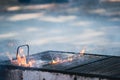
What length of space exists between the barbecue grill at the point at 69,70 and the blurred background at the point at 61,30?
5.98 metres

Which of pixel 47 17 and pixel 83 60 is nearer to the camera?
pixel 83 60

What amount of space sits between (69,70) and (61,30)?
14671mm

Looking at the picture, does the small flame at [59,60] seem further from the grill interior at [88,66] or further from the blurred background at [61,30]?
the blurred background at [61,30]

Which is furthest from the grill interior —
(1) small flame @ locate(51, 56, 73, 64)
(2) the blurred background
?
(2) the blurred background

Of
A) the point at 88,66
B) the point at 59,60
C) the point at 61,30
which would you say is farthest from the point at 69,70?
the point at 61,30

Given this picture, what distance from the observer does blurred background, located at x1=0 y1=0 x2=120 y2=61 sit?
1666cm

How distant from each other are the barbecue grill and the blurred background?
598 cm

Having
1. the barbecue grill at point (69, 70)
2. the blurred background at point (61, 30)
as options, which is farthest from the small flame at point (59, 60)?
the blurred background at point (61, 30)

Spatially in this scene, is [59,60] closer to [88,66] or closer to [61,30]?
[88,66]

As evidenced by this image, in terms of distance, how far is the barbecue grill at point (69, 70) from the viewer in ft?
24.1

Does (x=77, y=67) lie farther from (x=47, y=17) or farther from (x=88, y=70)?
(x=47, y=17)

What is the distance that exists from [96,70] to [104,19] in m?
18.4

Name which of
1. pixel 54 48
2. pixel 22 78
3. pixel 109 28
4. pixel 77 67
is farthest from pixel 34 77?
pixel 109 28

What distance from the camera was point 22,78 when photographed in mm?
8109
